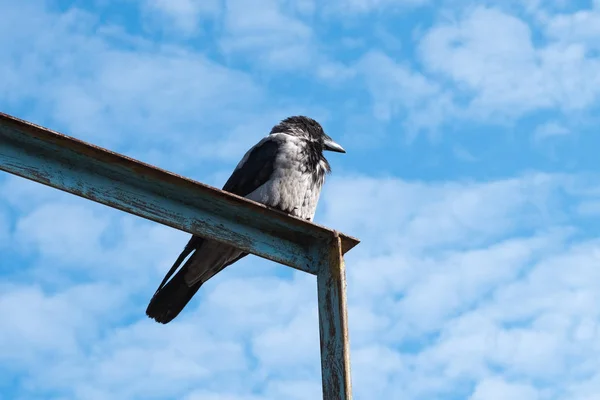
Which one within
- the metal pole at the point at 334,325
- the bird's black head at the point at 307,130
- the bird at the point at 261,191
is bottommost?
the metal pole at the point at 334,325

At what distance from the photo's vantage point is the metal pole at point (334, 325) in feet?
8.42

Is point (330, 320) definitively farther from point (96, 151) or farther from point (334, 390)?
point (96, 151)

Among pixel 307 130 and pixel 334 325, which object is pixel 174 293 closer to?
pixel 307 130

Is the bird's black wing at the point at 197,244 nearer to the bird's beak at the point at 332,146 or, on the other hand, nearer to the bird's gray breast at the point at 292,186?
the bird's gray breast at the point at 292,186

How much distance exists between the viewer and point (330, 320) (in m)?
2.71

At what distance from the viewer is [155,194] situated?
2730 mm

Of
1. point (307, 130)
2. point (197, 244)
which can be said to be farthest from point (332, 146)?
point (197, 244)

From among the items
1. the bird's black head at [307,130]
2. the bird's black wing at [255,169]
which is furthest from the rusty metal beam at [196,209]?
the bird's black head at [307,130]

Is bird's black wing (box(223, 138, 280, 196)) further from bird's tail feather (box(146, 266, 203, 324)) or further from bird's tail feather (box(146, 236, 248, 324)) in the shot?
bird's tail feather (box(146, 266, 203, 324))

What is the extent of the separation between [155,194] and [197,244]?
246 centimetres

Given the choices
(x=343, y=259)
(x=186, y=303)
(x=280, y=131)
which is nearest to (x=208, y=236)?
(x=343, y=259)

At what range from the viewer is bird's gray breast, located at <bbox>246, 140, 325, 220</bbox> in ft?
17.9

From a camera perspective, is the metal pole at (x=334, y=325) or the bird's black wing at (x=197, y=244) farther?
the bird's black wing at (x=197, y=244)

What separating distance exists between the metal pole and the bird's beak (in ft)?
12.4
